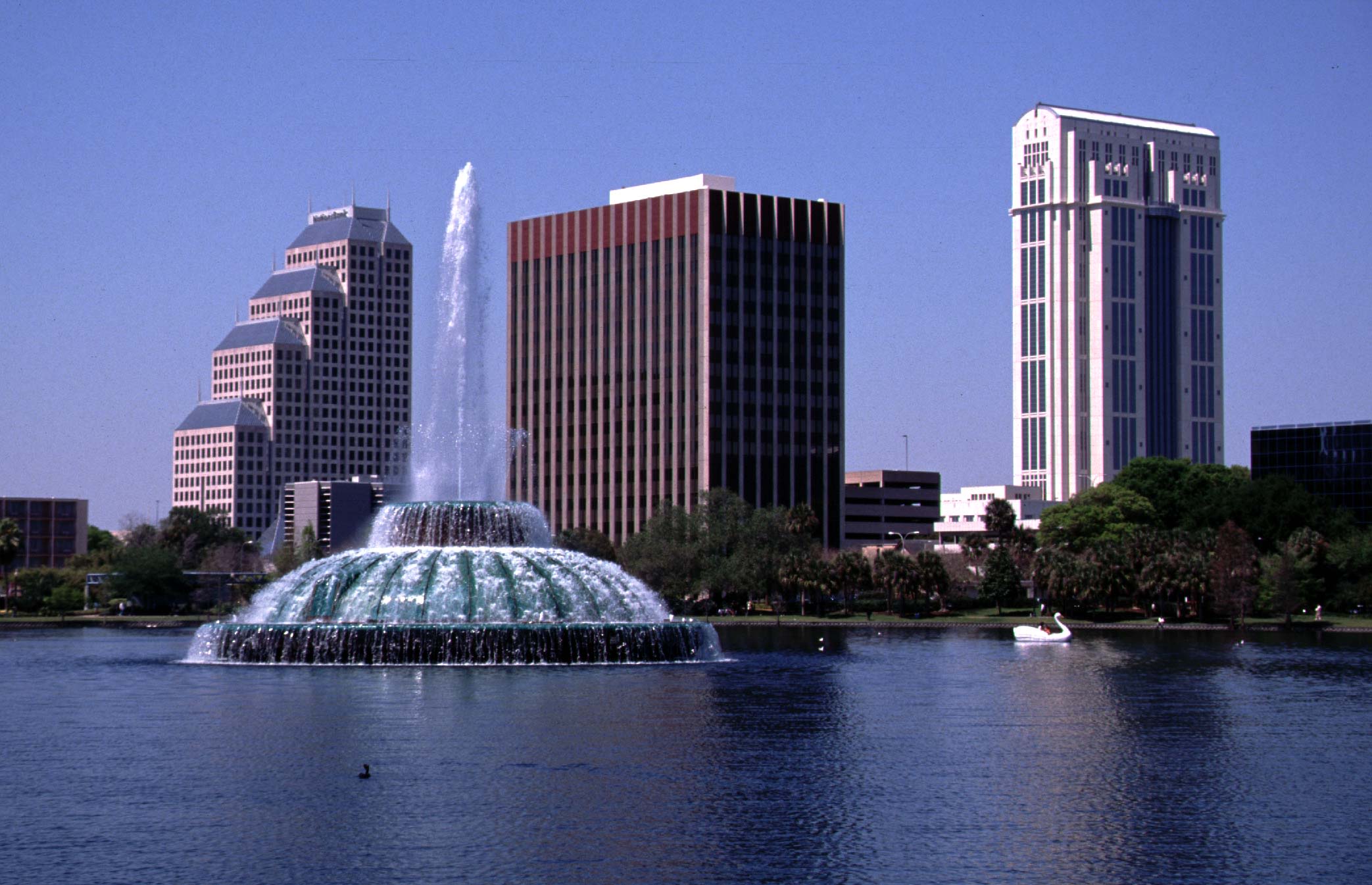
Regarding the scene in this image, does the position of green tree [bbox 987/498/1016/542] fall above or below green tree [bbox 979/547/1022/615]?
above

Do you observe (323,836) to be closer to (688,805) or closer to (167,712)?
(688,805)

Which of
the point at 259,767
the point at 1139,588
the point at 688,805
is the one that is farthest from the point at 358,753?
the point at 1139,588

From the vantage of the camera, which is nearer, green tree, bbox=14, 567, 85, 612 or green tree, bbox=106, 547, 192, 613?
green tree, bbox=106, 547, 192, 613

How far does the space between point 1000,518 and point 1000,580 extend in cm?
2265

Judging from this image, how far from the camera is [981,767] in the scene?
4469 centimetres

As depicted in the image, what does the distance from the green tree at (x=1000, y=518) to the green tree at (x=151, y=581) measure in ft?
268

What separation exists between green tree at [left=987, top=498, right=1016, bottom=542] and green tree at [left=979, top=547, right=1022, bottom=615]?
16.0 meters

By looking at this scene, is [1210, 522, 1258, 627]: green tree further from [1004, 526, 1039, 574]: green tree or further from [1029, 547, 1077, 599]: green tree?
[1004, 526, 1039, 574]: green tree

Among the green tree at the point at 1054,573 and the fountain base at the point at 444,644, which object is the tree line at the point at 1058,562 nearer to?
the green tree at the point at 1054,573

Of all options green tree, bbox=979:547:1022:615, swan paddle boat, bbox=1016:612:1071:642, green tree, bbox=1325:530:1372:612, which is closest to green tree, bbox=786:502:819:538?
green tree, bbox=979:547:1022:615

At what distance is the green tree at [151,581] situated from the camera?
18112 cm

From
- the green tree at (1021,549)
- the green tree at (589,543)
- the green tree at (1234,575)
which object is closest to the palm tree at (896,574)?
the green tree at (1021,549)

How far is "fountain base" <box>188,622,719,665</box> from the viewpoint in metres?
75.1

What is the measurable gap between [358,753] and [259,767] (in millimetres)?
3046
